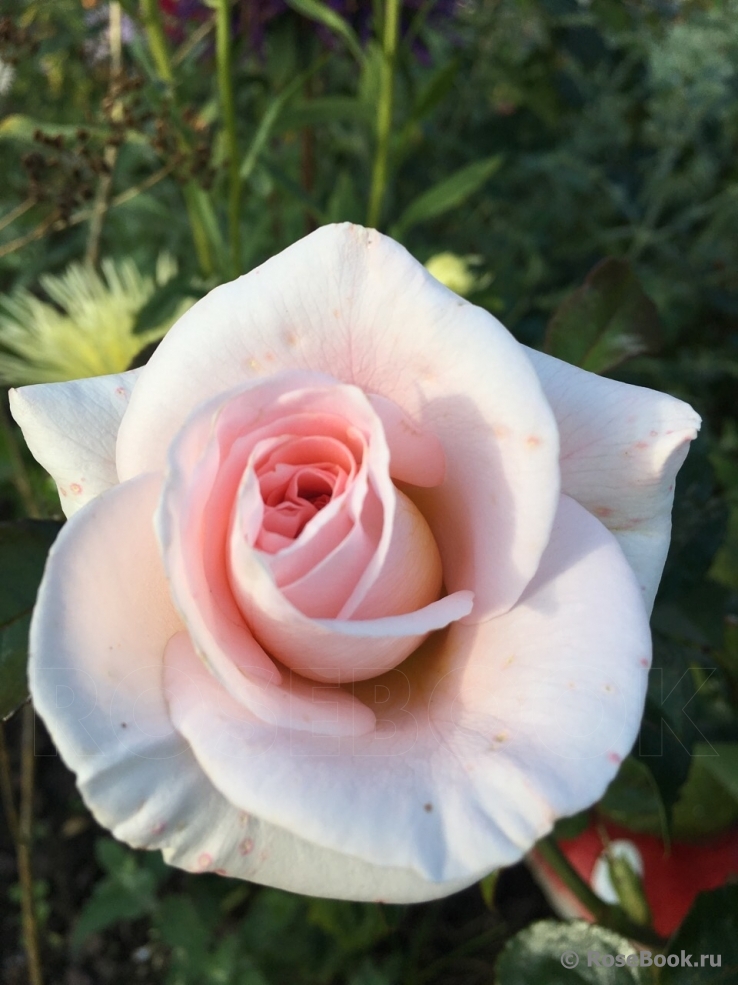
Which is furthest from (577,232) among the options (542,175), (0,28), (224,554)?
(224,554)

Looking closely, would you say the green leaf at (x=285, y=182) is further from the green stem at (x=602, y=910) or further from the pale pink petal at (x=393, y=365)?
the green stem at (x=602, y=910)

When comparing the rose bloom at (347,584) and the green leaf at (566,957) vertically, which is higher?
the rose bloom at (347,584)

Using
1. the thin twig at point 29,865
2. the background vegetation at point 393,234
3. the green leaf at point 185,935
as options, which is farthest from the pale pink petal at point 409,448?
the green leaf at point 185,935

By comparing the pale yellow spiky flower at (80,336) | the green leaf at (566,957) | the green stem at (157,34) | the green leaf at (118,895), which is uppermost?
the green stem at (157,34)

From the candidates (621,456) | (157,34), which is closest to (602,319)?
(621,456)

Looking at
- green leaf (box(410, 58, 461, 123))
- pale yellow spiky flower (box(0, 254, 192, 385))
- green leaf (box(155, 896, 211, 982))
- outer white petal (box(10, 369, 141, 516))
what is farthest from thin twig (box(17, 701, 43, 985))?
green leaf (box(410, 58, 461, 123))

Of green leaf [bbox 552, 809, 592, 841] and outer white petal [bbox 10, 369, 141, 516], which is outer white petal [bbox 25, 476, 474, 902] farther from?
green leaf [bbox 552, 809, 592, 841]
